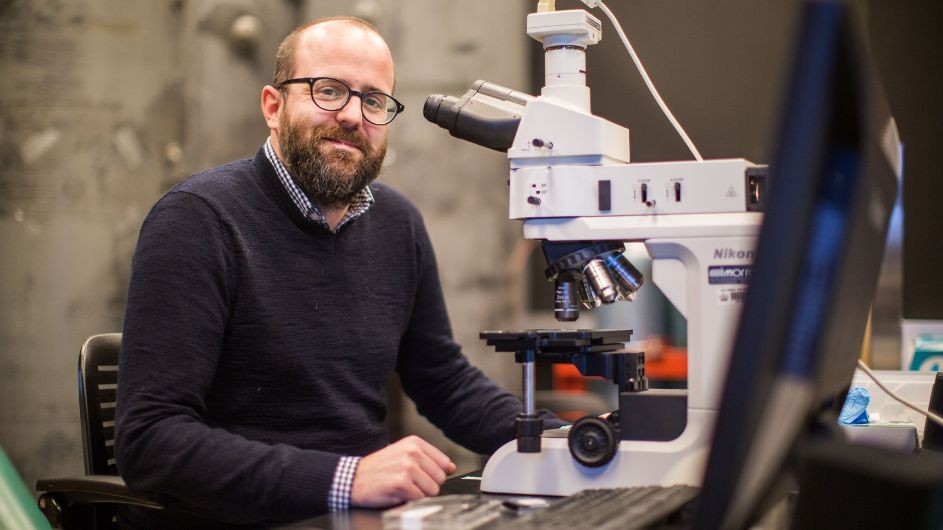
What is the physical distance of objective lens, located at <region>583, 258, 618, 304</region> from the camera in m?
1.42

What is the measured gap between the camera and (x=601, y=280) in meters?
1.42

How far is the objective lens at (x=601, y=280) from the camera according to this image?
1420 millimetres

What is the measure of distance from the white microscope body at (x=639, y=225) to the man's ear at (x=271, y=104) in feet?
2.44

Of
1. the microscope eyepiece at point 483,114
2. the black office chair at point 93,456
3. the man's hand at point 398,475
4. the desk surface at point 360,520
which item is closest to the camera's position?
the desk surface at point 360,520

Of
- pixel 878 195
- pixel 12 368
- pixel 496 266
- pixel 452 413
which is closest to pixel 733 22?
pixel 496 266

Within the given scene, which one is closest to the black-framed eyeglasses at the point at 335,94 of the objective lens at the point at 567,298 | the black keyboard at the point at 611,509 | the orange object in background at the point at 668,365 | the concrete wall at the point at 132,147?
the objective lens at the point at 567,298

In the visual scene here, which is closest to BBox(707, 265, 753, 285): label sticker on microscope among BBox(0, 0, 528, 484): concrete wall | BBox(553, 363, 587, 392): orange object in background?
BBox(0, 0, 528, 484): concrete wall

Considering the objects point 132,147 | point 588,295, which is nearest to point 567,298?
point 588,295

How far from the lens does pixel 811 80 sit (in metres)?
0.59

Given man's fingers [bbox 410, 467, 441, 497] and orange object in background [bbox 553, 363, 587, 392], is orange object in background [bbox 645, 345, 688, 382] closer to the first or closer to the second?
orange object in background [bbox 553, 363, 587, 392]

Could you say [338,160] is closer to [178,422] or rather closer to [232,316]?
[232,316]

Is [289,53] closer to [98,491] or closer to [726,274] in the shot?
[98,491]

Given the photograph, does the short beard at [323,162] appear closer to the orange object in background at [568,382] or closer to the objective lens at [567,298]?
the objective lens at [567,298]

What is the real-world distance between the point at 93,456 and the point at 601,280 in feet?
3.80
